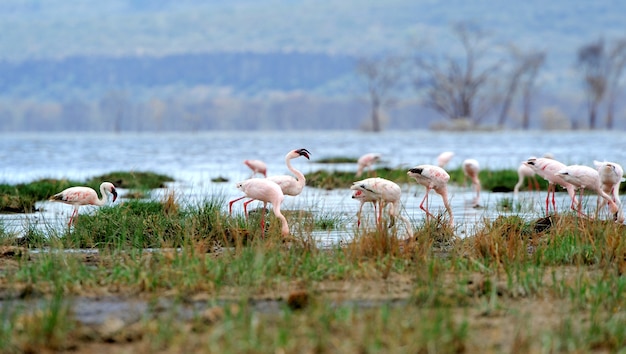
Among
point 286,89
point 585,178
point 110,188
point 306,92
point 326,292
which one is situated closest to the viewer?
point 326,292

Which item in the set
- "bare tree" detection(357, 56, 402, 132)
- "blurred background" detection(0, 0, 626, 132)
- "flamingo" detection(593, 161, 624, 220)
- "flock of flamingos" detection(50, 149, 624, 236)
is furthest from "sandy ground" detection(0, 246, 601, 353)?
"bare tree" detection(357, 56, 402, 132)

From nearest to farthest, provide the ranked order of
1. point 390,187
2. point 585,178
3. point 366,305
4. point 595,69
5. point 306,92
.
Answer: point 366,305, point 390,187, point 585,178, point 595,69, point 306,92

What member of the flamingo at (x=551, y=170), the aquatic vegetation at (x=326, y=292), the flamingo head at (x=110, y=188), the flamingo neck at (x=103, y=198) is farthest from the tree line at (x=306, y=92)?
the aquatic vegetation at (x=326, y=292)

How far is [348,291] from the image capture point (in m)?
6.86

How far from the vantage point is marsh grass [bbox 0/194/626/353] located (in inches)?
210

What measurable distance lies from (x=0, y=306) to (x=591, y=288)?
4.11 metres

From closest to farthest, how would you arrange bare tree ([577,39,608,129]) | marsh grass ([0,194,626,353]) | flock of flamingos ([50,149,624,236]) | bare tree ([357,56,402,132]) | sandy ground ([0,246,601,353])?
marsh grass ([0,194,626,353]) → sandy ground ([0,246,601,353]) → flock of flamingos ([50,149,624,236]) → bare tree ([357,56,402,132]) → bare tree ([577,39,608,129])

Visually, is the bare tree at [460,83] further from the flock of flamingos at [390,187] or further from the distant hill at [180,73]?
the flock of flamingos at [390,187]

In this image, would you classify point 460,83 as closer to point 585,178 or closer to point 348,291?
point 585,178

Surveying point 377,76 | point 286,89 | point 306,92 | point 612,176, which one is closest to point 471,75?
point 377,76

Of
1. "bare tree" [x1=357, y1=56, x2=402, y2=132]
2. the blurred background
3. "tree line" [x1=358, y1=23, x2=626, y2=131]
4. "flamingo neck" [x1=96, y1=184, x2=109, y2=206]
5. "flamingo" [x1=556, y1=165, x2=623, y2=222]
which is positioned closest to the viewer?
"flamingo" [x1=556, y1=165, x2=623, y2=222]

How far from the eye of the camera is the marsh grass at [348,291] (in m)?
5.34

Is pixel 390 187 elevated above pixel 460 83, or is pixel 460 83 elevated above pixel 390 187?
pixel 460 83

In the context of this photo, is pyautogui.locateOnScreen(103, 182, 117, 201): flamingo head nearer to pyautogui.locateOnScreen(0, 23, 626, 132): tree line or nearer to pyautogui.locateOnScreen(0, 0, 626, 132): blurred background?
pyautogui.locateOnScreen(0, 23, 626, 132): tree line
